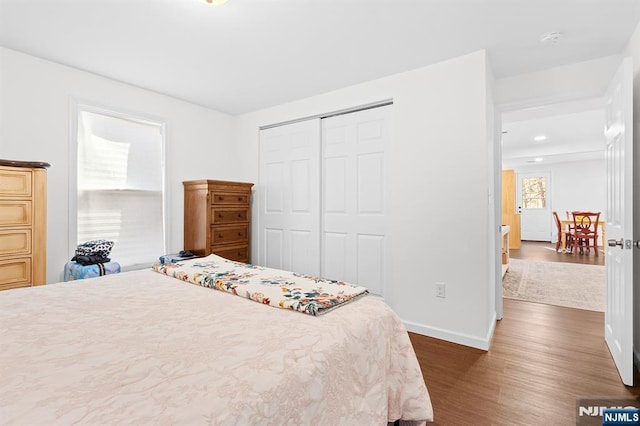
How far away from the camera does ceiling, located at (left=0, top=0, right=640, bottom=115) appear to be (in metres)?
2.04

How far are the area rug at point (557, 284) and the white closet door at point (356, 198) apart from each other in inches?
82.7

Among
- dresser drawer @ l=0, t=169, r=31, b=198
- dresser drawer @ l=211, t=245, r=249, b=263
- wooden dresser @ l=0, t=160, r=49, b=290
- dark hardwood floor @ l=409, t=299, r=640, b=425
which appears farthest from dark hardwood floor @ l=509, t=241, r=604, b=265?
dresser drawer @ l=0, t=169, r=31, b=198

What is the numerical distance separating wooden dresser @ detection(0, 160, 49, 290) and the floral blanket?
43.3 inches

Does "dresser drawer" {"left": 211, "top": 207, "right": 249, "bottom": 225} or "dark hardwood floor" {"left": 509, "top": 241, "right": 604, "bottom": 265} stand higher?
"dresser drawer" {"left": 211, "top": 207, "right": 249, "bottom": 225}

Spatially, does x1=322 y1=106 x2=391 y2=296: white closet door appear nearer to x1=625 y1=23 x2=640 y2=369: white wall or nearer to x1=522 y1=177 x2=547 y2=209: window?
x1=625 y1=23 x2=640 y2=369: white wall

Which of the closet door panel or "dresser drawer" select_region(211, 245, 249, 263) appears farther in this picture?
"dresser drawer" select_region(211, 245, 249, 263)

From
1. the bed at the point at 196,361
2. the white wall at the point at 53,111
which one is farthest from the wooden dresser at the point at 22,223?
the bed at the point at 196,361

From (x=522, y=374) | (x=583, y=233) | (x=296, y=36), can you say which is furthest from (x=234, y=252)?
(x=583, y=233)

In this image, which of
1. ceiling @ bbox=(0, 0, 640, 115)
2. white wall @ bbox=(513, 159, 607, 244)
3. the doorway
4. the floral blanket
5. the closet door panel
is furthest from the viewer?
white wall @ bbox=(513, 159, 607, 244)

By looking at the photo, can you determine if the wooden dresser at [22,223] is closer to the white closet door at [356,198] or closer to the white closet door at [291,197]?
the white closet door at [291,197]

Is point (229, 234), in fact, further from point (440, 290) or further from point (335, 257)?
point (440, 290)

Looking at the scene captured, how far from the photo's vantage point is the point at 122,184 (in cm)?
338

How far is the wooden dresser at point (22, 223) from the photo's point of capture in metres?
2.15

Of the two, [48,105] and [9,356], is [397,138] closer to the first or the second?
[9,356]
